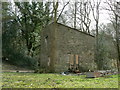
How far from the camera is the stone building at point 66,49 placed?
14.0 m

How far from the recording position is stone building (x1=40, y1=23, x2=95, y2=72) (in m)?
14.0

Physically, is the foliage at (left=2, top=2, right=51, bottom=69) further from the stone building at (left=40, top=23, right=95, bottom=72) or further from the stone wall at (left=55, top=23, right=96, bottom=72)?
the stone wall at (left=55, top=23, right=96, bottom=72)

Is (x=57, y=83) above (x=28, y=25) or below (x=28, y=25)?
below

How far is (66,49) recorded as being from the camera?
47.1ft

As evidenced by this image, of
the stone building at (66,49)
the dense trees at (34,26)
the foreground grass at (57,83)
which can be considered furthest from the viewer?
the dense trees at (34,26)

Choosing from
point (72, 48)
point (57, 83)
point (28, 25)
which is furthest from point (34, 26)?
point (57, 83)

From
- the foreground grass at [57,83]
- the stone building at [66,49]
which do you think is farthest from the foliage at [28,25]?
the foreground grass at [57,83]

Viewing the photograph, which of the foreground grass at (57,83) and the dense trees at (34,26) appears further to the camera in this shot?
the dense trees at (34,26)

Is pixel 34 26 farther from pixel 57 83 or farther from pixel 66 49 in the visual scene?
pixel 57 83

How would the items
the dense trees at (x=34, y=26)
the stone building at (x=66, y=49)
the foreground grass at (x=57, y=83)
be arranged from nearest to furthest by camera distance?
the foreground grass at (x=57, y=83), the stone building at (x=66, y=49), the dense trees at (x=34, y=26)

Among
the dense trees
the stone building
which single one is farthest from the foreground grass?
the dense trees

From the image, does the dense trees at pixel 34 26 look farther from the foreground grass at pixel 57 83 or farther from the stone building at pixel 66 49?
the foreground grass at pixel 57 83

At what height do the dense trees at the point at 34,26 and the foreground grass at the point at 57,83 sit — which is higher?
the dense trees at the point at 34,26

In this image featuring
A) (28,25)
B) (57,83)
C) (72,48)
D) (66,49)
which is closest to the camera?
(57,83)
